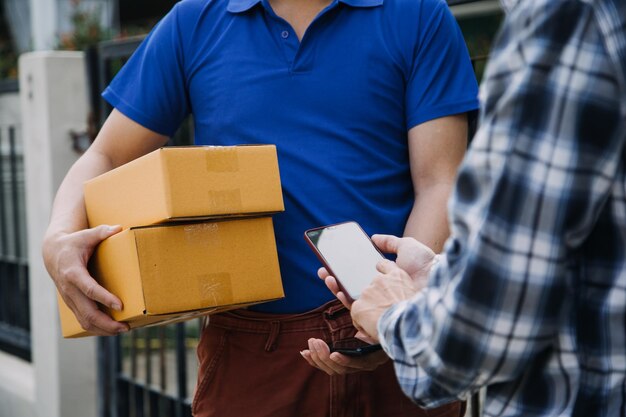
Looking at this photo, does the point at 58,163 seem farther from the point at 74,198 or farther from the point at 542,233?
the point at 542,233

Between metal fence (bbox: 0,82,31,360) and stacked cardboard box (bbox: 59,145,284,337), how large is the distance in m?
3.50

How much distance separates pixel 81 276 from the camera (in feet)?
6.79

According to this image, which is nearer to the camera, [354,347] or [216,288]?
[354,347]

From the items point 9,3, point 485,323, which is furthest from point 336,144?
point 9,3

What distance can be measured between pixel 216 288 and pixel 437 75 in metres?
0.69

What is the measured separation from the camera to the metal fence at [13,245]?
5.38m

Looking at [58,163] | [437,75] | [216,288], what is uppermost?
[437,75]

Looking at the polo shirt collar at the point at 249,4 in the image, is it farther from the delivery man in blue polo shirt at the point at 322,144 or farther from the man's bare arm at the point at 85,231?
the man's bare arm at the point at 85,231

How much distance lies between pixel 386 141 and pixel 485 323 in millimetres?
1024

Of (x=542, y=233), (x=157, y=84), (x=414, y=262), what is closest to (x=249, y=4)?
(x=157, y=84)

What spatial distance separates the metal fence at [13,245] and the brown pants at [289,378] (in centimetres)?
334

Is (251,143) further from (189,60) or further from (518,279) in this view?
(518,279)

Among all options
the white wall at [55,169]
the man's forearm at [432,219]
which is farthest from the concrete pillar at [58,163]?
the man's forearm at [432,219]

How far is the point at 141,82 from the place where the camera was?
230cm
